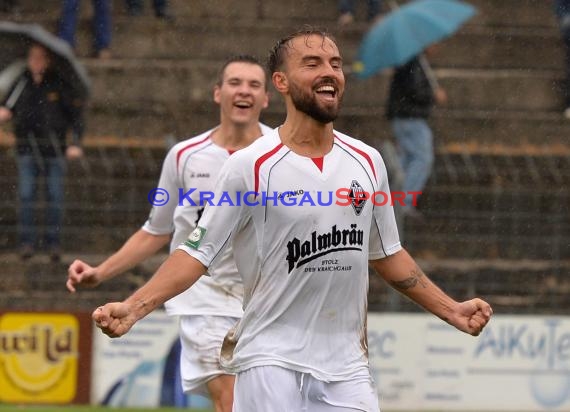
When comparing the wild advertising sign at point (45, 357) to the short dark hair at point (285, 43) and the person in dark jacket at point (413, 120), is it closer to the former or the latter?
the person in dark jacket at point (413, 120)

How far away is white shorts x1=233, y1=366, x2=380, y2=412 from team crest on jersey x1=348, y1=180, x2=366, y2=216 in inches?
27.1

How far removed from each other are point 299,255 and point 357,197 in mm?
335

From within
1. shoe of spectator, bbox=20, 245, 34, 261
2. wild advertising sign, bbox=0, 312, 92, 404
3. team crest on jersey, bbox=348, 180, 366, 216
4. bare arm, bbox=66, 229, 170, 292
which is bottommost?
wild advertising sign, bbox=0, 312, 92, 404

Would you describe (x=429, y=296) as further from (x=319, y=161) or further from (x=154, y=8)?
(x=154, y=8)

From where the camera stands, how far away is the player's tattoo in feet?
17.7

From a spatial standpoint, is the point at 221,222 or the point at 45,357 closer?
the point at 221,222

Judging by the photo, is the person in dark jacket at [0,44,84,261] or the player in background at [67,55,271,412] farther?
the person in dark jacket at [0,44,84,261]

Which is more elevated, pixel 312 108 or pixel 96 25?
pixel 96 25

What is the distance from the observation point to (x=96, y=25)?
1314cm

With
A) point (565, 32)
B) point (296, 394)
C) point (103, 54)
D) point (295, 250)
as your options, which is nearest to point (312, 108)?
point (295, 250)

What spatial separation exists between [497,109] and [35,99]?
5176mm

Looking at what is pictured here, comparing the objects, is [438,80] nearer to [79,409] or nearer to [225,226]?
[79,409]

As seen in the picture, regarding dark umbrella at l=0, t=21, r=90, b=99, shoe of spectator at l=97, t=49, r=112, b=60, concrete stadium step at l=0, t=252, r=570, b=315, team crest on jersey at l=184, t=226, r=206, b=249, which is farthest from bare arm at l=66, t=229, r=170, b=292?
shoe of spectator at l=97, t=49, r=112, b=60

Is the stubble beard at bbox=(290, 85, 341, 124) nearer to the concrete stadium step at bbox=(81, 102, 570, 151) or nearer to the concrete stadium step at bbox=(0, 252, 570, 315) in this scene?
the concrete stadium step at bbox=(0, 252, 570, 315)
